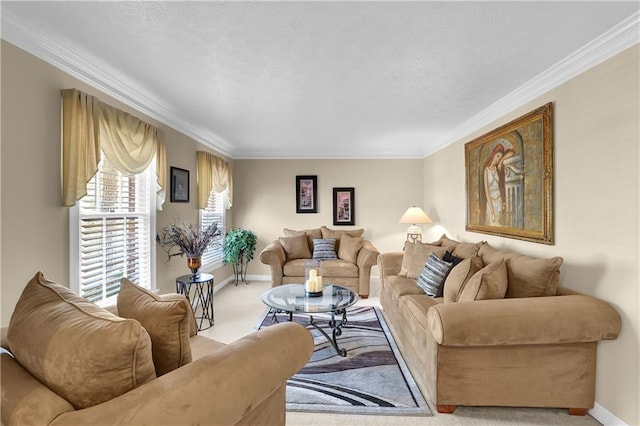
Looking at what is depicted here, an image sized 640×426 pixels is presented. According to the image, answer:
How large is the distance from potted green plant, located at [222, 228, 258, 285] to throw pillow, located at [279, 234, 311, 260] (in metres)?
0.66

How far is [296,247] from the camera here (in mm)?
5336

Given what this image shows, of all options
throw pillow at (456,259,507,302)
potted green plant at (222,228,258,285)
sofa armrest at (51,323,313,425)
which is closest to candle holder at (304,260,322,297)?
throw pillow at (456,259,507,302)

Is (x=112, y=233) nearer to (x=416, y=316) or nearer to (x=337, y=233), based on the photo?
(x=416, y=316)

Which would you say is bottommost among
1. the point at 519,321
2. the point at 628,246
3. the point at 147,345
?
the point at 519,321

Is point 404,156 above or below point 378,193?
above

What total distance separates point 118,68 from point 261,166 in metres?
3.66

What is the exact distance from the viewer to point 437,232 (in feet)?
16.9

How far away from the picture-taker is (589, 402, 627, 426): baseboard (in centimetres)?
193

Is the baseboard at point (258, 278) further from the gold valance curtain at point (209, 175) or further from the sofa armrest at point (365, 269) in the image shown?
the sofa armrest at point (365, 269)

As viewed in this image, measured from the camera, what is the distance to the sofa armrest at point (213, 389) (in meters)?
0.89

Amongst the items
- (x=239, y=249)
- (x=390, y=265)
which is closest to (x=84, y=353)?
(x=390, y=265)

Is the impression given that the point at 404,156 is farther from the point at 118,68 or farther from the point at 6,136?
the point at 6,136

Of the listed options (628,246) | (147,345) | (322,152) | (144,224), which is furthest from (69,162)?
(322,152)

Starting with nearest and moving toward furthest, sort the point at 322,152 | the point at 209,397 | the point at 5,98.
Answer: the point at 209,397
the point at 5,98
the point at 322,152
